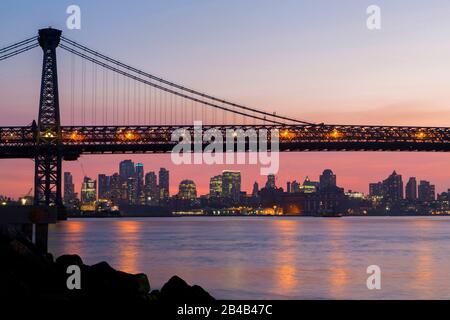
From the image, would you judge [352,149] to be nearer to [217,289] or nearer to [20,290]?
[217,289]

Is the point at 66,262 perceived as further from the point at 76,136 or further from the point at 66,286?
the point at 76,136

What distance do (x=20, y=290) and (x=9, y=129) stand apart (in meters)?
82.7

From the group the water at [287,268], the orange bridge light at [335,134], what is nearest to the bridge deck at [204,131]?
the orange bridge light at [335,134]

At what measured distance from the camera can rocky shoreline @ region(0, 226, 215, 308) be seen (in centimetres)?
1279

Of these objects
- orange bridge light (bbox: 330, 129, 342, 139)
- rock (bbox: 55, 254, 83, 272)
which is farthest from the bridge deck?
rock (bbox: 55, 254, 83, 272)

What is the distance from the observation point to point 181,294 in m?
14.5

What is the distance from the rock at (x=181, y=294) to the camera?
1438 centimetres

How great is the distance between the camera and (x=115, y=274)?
16234 millimetres

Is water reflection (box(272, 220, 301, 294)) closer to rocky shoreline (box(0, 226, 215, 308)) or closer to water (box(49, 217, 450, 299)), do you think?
water (box(49, 217, 450, 299))

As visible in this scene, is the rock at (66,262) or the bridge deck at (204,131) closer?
the rock at (66,262)

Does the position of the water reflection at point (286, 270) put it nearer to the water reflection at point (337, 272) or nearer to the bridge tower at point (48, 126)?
the water reflection at point (337, 272)

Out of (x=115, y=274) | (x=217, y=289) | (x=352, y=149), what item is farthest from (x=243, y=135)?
(x=115, y=274)

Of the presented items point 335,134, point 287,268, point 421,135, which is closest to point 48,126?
point 335,134

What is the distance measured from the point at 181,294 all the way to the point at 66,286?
2.96 metres
